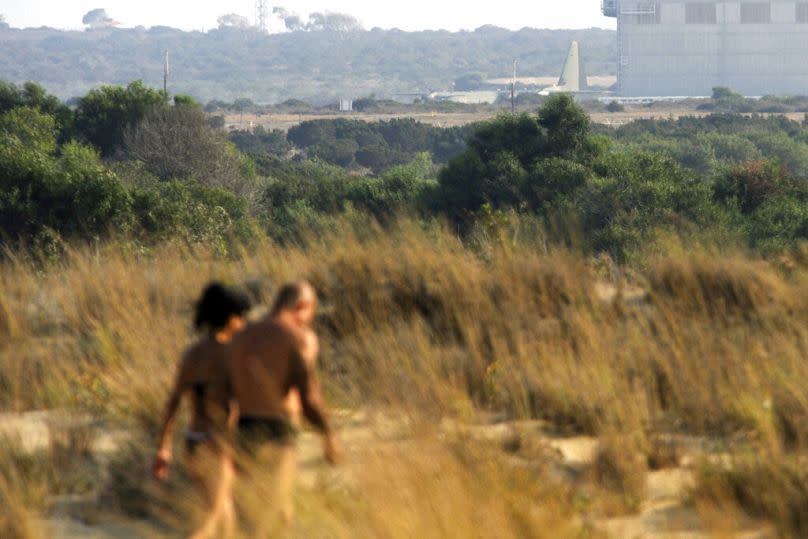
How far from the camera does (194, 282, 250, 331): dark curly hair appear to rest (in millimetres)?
5062

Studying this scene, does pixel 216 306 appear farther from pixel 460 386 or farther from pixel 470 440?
pixel 460 386

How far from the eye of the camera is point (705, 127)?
263 feet

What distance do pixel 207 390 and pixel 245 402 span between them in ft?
0.55

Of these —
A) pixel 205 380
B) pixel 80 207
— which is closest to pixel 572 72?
pixel 80 207

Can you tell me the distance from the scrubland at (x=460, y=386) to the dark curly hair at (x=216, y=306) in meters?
0.65

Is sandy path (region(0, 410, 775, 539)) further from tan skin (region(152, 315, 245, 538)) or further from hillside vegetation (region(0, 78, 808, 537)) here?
tan skin (region(152, 315, 245, 538))

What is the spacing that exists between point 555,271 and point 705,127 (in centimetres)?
7414

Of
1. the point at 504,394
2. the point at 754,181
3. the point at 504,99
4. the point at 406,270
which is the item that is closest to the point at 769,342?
the point at 504,394

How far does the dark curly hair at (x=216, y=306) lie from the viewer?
5062mm

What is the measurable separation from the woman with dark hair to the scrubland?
203mm

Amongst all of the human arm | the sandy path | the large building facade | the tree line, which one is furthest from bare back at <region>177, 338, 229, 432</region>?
the large building facade

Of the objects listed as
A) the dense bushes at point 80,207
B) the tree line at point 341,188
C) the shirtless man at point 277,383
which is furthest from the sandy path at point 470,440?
the dense bushes at point 80,207

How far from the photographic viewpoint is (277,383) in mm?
4875

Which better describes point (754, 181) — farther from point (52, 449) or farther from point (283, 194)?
point (52, 449)
